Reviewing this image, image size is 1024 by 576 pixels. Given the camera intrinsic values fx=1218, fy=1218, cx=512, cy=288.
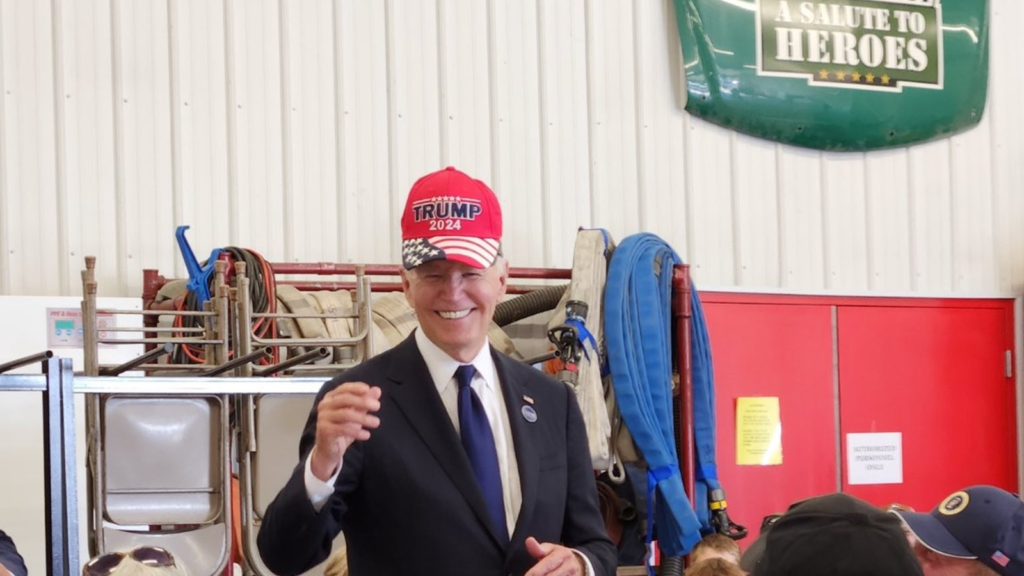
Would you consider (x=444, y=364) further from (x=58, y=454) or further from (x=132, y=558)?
(x=58, y=454)

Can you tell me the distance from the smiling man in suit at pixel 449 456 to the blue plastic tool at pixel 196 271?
2.45m

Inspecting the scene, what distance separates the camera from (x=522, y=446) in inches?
74.7

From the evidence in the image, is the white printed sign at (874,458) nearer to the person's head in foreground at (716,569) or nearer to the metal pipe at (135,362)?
the person's head in foreground at (716,569)

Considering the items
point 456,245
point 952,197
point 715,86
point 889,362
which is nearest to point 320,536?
point 456,245

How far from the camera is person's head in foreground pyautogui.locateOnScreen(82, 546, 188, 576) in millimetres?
2146

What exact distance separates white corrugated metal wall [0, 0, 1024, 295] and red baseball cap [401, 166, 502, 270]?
10.1ft

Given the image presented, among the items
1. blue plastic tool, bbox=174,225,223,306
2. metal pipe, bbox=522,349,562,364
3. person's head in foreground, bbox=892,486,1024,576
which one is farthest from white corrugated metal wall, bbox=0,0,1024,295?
person's head in foreground, bbox=892,486,1024,576

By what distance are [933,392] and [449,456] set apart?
4.78 m

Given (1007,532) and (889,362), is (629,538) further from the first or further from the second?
(1007,532)

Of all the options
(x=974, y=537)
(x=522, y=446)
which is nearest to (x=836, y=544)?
(x=522, y=446)

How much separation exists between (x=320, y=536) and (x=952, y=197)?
523 cm

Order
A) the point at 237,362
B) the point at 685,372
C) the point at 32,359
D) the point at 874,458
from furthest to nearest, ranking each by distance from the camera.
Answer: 1. the point at 874,458
2. the point at 685,372
3. the point at 237,362
4. the point at 32,359

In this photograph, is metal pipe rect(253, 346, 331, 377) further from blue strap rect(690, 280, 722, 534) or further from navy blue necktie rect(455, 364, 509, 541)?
navy blue necktie rect(455, 364, 509, 541)

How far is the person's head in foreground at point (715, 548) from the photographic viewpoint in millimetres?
4303
